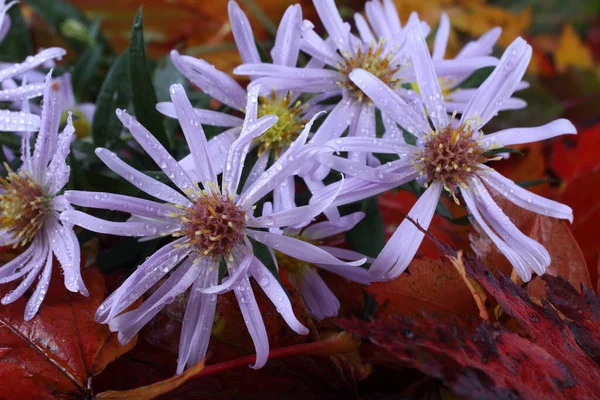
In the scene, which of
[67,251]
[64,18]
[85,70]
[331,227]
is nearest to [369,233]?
[331,227]

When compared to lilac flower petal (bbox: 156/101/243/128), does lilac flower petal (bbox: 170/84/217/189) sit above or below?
below

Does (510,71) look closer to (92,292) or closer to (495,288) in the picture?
(495,288)

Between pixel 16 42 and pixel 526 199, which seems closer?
pixel 526 199

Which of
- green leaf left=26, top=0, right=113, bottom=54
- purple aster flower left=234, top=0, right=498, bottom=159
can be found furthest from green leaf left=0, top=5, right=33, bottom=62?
purple aster flower left=234, top=0, right=498, bottom=159

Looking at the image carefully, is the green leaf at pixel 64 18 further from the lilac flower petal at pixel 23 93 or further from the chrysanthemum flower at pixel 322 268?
the chrysanthemum flower at pixel 322 268

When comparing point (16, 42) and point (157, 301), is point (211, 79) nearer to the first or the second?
point (157, 301)

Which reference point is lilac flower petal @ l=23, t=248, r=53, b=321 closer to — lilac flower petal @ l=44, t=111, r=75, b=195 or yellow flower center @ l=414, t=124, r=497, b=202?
lilac flower petal @ l=44, t=111, r=75, b=195
